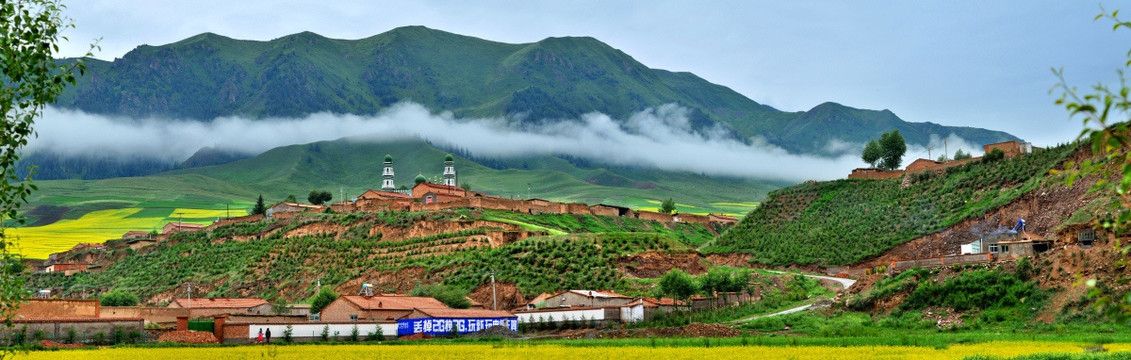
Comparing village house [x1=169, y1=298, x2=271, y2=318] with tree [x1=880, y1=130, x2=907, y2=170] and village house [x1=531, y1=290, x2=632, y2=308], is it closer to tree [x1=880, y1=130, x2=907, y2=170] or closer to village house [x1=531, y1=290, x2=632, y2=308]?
village house [x1=531, y1=290, x2=632, y2=308]

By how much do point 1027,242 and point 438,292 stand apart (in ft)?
137

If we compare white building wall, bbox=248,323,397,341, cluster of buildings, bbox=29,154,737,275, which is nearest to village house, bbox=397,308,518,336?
white building wall, bbox=248,323,397,341

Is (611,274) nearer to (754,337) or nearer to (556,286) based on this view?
(556,286)

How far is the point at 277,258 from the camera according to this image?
340 ft

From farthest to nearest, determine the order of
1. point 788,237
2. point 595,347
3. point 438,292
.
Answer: point 788,237, point 438,292, point 595,347

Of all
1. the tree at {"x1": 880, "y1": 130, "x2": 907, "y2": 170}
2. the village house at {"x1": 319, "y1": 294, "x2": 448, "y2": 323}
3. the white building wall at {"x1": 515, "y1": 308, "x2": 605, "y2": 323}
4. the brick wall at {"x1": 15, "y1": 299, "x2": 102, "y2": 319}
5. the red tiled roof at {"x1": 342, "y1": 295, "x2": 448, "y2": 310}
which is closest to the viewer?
the brick wall at {"x1": 15, "y1": 299, "x2": 102, "y2": 319}

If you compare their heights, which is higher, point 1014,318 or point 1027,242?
point 1027,242

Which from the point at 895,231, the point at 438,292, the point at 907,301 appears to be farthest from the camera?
the point at 895,231

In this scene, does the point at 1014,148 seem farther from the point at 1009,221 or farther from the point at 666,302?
the point at 666,302

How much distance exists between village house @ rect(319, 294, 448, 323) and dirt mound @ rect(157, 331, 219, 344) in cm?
1234

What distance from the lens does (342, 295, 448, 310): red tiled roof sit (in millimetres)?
64312

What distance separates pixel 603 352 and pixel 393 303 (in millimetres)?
30674

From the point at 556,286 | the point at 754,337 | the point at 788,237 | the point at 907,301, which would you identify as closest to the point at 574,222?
the point at 788,237

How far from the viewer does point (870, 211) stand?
91.6 m
